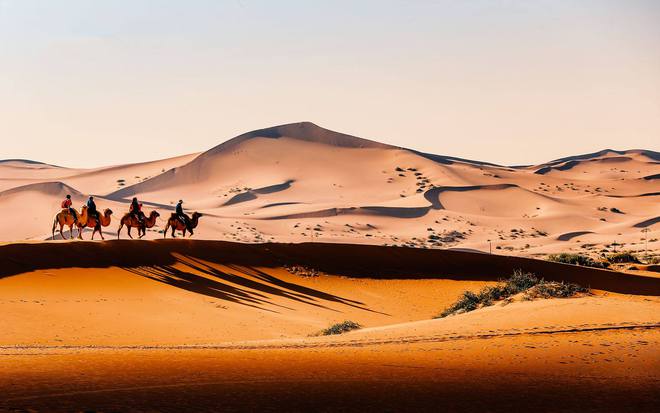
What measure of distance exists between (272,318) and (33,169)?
150m

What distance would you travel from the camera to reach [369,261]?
4034cm

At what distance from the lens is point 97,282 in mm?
28781

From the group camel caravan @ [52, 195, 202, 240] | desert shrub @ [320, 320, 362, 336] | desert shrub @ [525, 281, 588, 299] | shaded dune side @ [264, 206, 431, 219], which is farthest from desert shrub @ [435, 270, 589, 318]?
shaded dune side @ [264, 206, 431, 219]

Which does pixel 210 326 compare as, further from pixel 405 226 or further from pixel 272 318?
pixel 405 226

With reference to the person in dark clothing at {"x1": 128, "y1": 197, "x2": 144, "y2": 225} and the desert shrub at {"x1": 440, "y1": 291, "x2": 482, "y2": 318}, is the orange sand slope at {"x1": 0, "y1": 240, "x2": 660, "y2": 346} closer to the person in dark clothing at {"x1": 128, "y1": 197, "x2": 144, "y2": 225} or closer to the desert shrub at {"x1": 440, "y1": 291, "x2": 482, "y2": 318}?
the person in dark clothing at {"x1": 128, "y1": 197, "x2": 144, "y2": 225}

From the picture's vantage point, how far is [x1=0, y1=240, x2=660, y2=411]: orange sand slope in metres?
11.5

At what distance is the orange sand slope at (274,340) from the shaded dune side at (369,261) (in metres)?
0.15

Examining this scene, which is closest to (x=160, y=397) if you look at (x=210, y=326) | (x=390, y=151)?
(x=210, y=326)

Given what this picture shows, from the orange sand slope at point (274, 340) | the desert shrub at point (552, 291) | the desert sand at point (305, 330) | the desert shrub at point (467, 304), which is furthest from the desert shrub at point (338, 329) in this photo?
the desert shrub at point (552, 291)

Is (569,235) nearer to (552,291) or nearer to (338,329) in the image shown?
(552,291)

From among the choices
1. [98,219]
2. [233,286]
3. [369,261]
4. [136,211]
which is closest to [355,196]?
[369,261]

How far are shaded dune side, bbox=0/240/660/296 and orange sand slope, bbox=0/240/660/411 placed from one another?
151mm

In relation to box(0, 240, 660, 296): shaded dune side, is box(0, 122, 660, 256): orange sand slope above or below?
above

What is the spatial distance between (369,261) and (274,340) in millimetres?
21070
